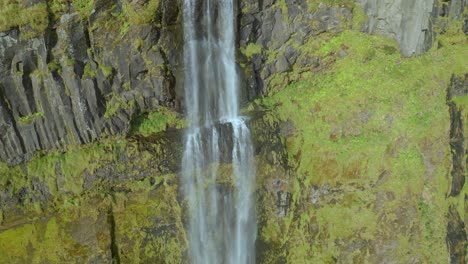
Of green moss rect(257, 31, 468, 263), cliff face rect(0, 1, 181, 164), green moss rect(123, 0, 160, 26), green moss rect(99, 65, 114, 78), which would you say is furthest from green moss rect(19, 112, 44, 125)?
green moss rect(257, 31, 468, 263)

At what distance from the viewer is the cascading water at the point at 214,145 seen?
10.4 meters

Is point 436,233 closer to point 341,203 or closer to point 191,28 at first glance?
point 341,203

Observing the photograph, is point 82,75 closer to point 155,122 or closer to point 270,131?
point 155,122

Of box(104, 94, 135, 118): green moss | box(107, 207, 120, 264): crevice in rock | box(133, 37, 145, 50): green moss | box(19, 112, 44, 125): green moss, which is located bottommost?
box(107, 207, 120, 264): crevice in rock

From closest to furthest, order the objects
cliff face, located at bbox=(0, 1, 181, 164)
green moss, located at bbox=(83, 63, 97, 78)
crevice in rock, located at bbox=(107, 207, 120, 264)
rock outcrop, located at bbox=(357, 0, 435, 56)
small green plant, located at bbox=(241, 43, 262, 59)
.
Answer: cliff face, located at bbox=(0, 1, 181, 164) → green moss, located at bbox=(83, 63, 97, 78) → crevice in rock, located at bbox=(107, 207, 120, 264) → rock outcrop, located at bbox=(357, 0, 435, 56) → small green plant, located at bbox=(241, 43, 262, 59)

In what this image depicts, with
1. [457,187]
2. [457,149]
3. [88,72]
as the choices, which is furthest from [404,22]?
[88,72]

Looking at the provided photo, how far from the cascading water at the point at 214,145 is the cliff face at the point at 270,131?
0.87 feet

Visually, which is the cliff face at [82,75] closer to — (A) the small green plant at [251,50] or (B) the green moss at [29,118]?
(B) the green moss at [29,118]

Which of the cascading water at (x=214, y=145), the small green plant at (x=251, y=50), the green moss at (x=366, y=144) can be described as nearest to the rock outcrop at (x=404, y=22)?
the green moss at (x=366, y=144)

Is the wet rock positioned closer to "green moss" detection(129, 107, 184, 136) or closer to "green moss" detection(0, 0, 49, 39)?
"green moss" detection(129, 107, 184, 136)

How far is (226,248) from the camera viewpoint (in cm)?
1091

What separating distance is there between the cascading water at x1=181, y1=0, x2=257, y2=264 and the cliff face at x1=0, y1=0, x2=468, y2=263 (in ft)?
0.87

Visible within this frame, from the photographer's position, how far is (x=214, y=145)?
34.4 feet

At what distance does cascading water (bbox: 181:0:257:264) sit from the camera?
10445mm
